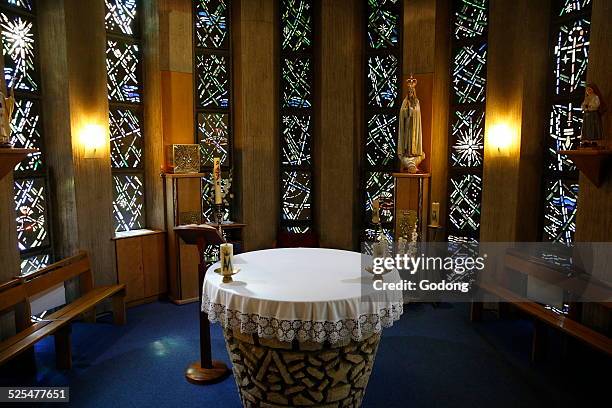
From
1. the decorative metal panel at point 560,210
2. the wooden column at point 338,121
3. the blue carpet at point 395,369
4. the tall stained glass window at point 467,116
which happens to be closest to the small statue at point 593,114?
the decorative metal panel at point 560,210

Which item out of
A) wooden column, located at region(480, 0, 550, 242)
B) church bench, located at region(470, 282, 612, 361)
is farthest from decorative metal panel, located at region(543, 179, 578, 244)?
church bench, located at region(470, 282, 612, 361)

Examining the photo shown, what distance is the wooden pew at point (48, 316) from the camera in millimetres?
4223

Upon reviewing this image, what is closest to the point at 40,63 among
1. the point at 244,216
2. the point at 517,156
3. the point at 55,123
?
the point at 55,123

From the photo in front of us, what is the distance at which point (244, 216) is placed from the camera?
7125 millimetres

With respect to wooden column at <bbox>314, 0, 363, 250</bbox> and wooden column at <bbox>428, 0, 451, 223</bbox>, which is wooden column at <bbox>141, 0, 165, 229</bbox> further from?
wooden column at <bbox>428, 0, 451, 223</bbox>

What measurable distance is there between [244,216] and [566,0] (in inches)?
193

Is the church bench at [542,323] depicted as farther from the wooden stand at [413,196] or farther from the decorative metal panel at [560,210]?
the wooden stand at [413,196]

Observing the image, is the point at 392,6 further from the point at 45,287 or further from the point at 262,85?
the point at 45,287

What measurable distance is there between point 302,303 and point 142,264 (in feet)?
12.8

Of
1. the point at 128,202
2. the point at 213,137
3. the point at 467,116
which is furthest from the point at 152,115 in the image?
the point at 467,116

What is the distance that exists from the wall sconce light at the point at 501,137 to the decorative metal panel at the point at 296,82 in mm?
2703

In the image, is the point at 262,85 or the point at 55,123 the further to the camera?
the point at 262,85

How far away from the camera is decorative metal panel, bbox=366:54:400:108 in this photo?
23.5 feet

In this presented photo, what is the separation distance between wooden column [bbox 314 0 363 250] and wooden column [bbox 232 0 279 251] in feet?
2.34
